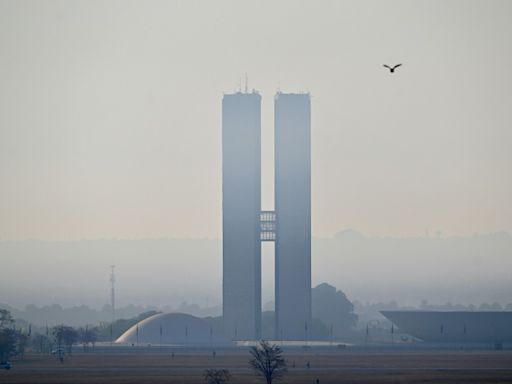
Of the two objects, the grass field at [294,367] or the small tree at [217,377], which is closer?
the small tree at [217,377]

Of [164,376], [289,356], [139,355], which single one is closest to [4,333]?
[139,355]

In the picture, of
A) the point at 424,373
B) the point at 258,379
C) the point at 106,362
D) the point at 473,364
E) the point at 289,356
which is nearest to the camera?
the point at 258,379

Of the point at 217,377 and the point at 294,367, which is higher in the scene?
the point at 294,367

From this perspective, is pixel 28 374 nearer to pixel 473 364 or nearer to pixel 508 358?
pixel 473 364

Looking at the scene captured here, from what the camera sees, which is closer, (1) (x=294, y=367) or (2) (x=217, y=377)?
(2) (x=217, y=377)

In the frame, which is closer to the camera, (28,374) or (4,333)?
(28,374)

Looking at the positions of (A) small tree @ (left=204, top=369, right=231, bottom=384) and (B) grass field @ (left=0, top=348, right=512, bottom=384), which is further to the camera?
(B) grass field @ (left=0, top=348, right=512, bottom=384)

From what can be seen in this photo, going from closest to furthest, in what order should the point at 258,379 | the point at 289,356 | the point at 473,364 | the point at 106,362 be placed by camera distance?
the point at 258,379 → the point at 473,364 → the point at 106,362 → the point at 289,356
